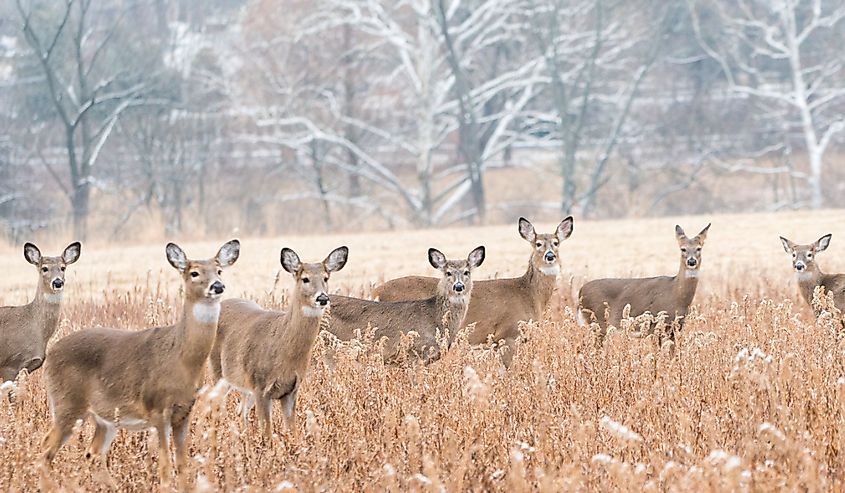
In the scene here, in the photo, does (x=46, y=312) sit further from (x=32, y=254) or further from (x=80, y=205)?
(x=80, y=205)

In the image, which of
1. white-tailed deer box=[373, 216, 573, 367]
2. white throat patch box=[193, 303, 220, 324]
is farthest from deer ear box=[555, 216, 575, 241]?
white throat patch box=[193, 303, 220, 324]

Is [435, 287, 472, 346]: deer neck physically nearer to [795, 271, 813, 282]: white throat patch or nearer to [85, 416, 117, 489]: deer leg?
[85, 416, 117, 489]: deer leg

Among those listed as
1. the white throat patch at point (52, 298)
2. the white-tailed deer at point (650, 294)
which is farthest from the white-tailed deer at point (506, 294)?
the white throat patch at point (52, 298)

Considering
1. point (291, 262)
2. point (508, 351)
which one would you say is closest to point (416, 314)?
point (508, 351)

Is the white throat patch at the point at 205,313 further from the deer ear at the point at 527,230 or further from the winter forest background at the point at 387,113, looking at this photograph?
the winter forest background at the point at 387,113

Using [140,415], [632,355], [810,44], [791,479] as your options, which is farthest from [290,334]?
[810,44]

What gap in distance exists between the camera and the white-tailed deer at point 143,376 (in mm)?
6926

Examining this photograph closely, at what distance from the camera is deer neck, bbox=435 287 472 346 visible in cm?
974

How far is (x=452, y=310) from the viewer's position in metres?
9.77

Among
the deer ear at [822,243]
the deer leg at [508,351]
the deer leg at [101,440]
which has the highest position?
the deer ear at [822,243]

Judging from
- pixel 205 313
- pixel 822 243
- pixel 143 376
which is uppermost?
pixel 822 243

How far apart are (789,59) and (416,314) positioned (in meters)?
37.6

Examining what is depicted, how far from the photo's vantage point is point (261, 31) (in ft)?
136

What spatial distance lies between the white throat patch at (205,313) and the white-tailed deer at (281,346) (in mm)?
812
